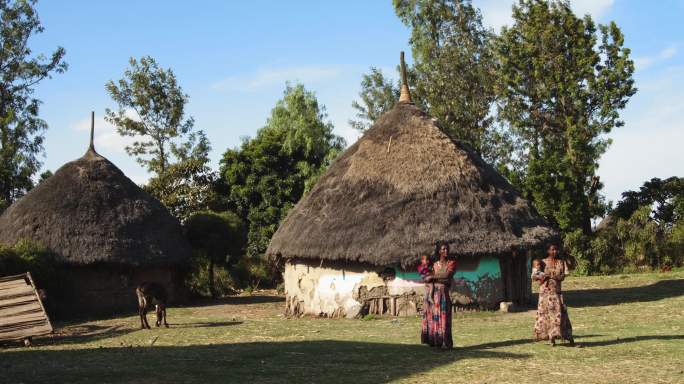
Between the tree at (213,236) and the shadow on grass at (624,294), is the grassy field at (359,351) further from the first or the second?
the tree at (213,236)

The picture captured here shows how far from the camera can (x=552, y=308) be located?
12734 millimetres

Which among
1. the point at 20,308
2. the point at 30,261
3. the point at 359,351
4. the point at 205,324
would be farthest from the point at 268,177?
the point at 359,351

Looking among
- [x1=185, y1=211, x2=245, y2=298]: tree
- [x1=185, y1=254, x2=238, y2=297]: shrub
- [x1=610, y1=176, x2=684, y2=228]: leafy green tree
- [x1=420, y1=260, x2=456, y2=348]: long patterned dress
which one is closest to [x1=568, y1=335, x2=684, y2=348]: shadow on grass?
[x1=420, y1=260, x2=456, y2=348]: long patterned dress

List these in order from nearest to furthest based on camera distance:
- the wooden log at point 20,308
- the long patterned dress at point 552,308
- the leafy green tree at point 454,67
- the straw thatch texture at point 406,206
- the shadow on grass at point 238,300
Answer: the long patterned dress at point 552,308 < the wooden log at point 20,308 < the straw thatch texture at point 406,206 < the shadow on grass at point 238,300 < the leafy green tree at point 454,67

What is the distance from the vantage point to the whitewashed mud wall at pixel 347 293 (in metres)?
19.2

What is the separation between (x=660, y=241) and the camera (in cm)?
3262

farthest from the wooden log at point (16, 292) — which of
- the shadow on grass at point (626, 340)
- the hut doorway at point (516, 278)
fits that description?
the shadow on grass at point (626, 340)

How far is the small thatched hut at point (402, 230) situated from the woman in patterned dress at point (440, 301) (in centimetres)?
564

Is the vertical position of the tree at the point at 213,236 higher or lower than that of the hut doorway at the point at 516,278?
higher

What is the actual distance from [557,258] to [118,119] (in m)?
31.9

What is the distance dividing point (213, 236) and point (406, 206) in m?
10.3

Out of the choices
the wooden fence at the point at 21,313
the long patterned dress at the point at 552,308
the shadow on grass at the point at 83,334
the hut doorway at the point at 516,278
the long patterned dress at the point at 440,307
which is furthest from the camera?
the hut doorway at the point at 516,278

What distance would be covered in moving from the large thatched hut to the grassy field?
3022mm

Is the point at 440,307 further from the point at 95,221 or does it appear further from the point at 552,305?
the point at 95,221
